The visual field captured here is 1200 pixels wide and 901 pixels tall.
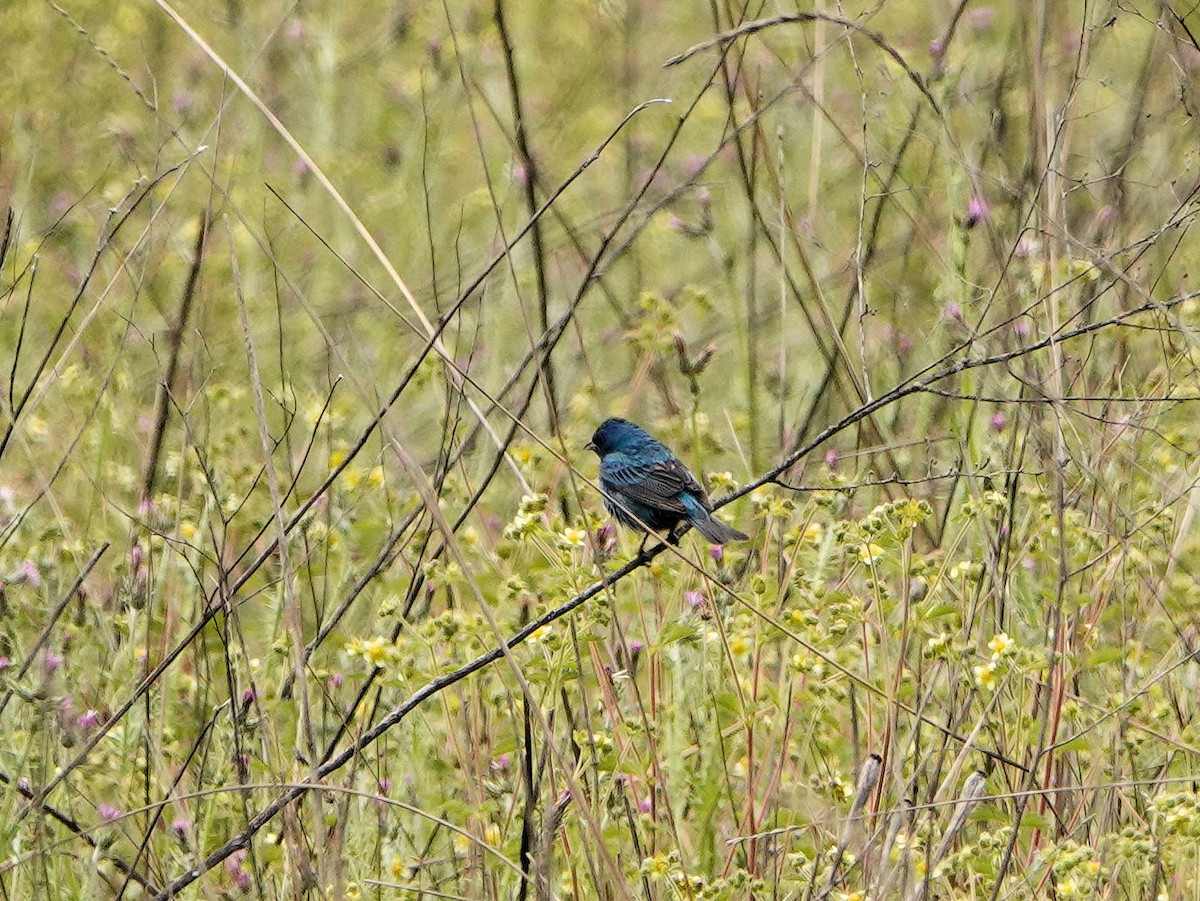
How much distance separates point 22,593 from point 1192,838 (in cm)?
238

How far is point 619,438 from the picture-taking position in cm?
483

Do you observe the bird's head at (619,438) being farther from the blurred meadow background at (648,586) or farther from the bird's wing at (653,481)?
the blurred meadow background at (648,586)

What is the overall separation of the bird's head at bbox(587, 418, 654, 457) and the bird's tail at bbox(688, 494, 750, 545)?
0.90 meters

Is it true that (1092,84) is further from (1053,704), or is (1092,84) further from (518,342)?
(1053,704)

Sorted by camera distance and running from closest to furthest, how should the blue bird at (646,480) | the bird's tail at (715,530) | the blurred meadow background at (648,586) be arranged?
1. the blurred meadow background at (648,586)
2. the bird's tail at (715,530)
3. the blue bird at (646,480)

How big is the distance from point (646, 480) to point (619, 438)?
36cm

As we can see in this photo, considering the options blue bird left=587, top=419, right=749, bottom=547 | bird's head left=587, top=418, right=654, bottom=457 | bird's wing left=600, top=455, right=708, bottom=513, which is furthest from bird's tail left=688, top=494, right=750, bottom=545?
bird's head left=587, top=418, right=654, bottom=457

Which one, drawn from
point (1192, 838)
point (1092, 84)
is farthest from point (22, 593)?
point (1092, 84)

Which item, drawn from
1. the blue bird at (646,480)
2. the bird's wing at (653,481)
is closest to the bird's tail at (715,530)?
the blue bird at (646,480)

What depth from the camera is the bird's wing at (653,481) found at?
168 inches

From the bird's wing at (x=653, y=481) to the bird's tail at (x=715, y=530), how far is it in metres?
0.21

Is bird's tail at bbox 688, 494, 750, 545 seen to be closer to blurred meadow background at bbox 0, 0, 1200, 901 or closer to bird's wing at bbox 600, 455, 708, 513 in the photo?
blurred meadow background at bbox 0, 0, 1200, 901

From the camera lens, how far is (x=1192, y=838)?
2387mm

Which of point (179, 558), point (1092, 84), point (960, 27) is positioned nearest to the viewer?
point (179, 558)
